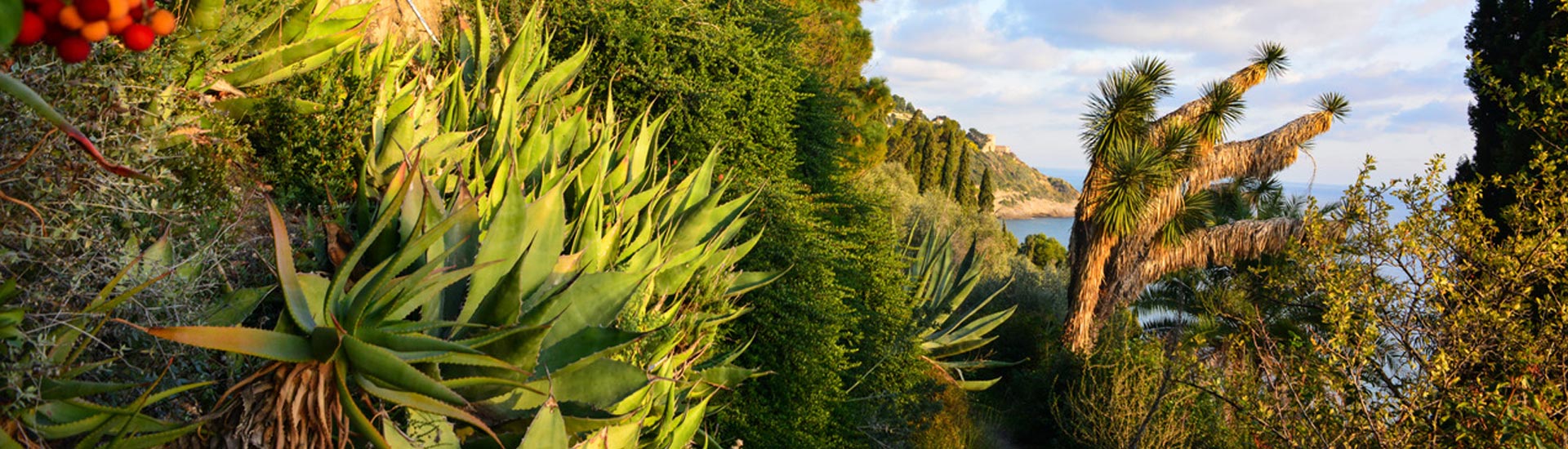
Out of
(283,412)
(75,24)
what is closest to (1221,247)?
(283,412)

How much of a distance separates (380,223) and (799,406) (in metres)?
4.07

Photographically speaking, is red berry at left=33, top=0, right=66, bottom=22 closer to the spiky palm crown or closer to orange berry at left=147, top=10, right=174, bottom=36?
orange berry at left=147, top=10, right=174, bottom=36

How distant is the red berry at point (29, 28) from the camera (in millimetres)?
969

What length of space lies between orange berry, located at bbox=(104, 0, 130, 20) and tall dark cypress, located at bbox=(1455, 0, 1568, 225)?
6.58m

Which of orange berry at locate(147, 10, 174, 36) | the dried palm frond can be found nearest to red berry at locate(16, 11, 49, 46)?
orange berry at locate(147, 10, 174, 36)

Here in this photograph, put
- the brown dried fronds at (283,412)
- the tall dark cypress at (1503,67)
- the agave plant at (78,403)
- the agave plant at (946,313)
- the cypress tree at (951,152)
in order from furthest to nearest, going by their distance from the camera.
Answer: the cypress tree at (951,152), the agave plant at (946,313), the tall dark cypress at (1503,67), the brown dried fronds at (283,412), the agave plant at (78,403)

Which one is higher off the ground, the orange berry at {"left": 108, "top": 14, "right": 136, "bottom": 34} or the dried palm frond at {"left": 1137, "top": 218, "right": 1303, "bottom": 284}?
the orange berry at {"left": 108, "top": 14, "right": 136, "bottom": 34}

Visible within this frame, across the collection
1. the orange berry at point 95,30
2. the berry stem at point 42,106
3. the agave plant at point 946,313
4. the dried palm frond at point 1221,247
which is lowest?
the agave plant at point 946,313

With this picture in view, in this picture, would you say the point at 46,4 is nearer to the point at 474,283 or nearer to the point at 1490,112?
the point at 474,283

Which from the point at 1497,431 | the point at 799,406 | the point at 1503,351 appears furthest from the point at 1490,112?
the point at 799,406

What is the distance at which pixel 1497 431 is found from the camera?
4578 mm

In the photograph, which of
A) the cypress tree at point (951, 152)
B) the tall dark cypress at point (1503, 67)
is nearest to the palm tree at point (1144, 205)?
the tall dark cypress at point (1503, 67)

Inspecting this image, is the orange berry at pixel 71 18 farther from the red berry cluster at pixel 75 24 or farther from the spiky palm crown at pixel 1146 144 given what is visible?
the spiky palm crown at pixel 1146 144

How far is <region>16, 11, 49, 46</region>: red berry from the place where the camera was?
97 cm
